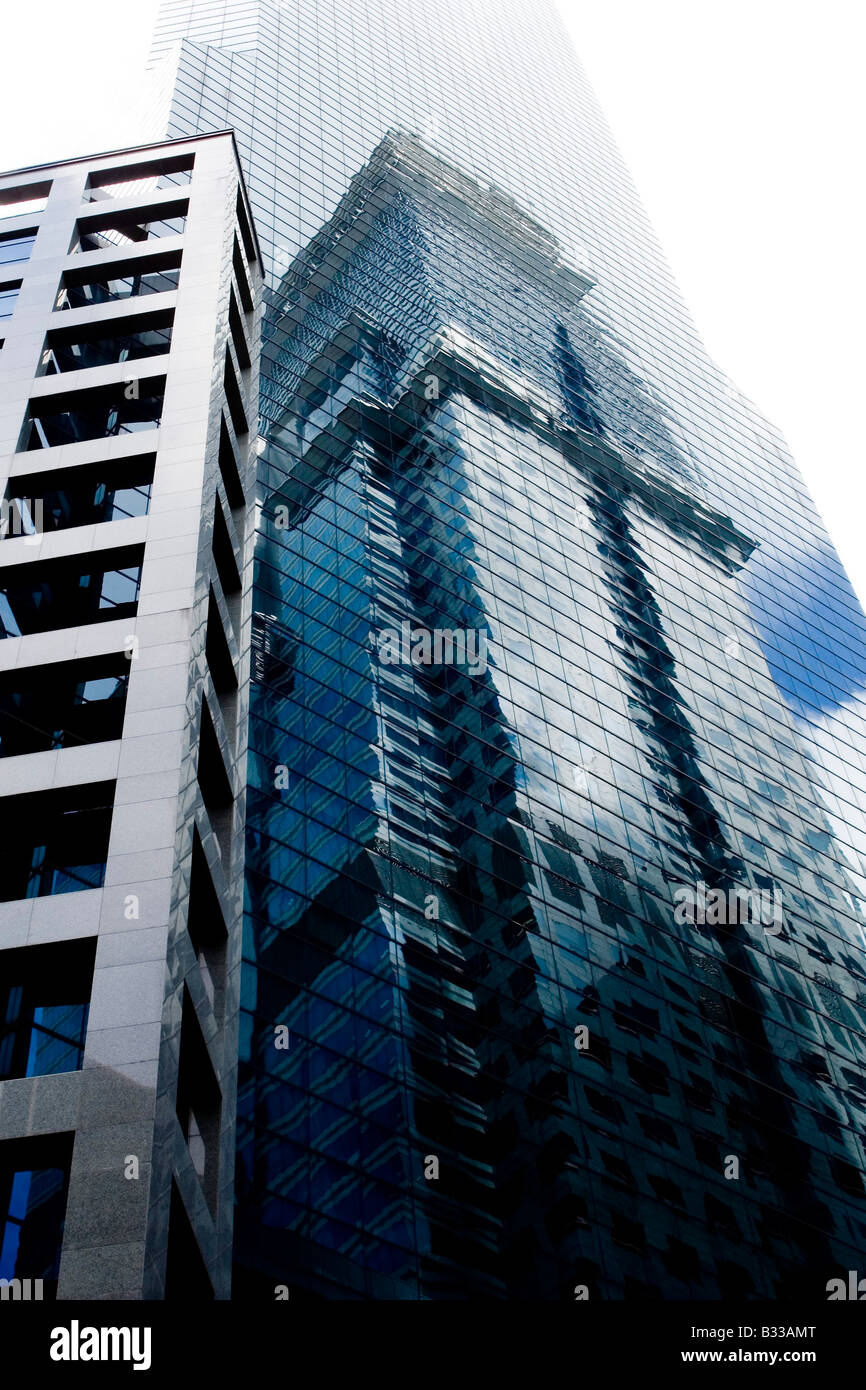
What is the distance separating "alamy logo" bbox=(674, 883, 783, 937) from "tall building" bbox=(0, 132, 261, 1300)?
25.0 m

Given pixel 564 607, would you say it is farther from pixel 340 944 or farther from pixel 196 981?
pixel 196 981

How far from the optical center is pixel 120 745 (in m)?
27.4

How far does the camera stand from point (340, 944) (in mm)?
38844

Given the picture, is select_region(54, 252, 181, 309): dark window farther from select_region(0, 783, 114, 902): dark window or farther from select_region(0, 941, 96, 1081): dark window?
select_region(0, 941, 96, 1081): dark window

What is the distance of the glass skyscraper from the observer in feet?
122

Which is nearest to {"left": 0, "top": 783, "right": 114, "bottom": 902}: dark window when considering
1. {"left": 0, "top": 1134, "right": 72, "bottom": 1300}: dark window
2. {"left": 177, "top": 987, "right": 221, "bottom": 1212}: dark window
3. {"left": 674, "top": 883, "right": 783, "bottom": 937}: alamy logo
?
{"left": 177, "top": 987, "right": 221, "bottom": 1212}: dark window

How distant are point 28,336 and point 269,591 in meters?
11.2

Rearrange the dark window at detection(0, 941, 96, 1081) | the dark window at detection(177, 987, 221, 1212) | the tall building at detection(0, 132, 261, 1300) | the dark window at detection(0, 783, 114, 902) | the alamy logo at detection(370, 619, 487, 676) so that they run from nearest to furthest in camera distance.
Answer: the tall building at detection(0, 132, 261, 1300) → the dark window at detection(0, 941, 96, 1081) → the dark window at detection(177, 987, 221, 1212) → the dark window at detection(0, 783, 114, 902) → the alamy logo at detection(370, 619, 487, 676)

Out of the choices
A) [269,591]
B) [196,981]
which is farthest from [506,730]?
[196,981]

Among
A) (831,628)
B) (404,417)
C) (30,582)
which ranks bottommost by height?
(30,582)

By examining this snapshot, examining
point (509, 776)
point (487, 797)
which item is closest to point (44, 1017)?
point (487, 797)
